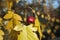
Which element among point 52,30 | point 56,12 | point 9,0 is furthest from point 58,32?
point 9,0

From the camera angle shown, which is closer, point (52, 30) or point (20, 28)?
point (20, 28)

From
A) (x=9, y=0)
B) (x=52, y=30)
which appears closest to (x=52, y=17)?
(x=52, y=30)

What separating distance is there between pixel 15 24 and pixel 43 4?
4038mm

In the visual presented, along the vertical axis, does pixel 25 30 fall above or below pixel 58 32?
above

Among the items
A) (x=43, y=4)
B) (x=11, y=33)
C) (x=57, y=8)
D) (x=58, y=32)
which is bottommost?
(x=58, y=32)

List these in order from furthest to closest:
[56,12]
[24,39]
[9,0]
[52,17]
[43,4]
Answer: [56,12], [52,17], [43,4], [9,0], [24,39]

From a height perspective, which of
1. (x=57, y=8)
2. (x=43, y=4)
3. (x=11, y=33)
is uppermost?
(x=11, y=33)

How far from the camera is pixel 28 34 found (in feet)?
2.67

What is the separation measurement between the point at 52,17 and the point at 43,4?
0.52 metres

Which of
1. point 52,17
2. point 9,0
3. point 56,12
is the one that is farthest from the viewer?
point 56,12

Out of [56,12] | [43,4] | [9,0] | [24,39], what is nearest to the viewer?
[24,39]

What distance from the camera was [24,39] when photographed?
81 centimetres

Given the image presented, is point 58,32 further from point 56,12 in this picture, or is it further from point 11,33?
point 11,33

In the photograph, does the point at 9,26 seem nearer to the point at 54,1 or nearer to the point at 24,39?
the point at 24,39
